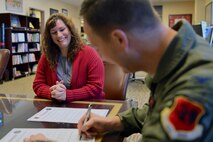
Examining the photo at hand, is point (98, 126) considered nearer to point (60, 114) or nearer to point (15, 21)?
point (60, 114)

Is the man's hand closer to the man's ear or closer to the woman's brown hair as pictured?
the man's ear

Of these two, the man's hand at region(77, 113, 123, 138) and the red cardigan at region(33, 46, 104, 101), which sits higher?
the red cardigan at region(33, 46, 104, 101)

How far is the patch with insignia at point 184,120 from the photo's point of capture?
47 centimetres

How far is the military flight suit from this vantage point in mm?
471

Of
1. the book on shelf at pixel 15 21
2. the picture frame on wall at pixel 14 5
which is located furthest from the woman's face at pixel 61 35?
the picture frame on wall at pixel 14 5

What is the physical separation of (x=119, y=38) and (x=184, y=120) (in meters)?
0.25

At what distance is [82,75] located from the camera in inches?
66.3

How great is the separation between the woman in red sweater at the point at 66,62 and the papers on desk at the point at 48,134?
0.64 metres

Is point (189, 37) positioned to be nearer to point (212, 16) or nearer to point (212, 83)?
point (212, 83)

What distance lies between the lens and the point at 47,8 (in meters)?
9.10

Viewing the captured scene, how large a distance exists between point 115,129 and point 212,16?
25.4ft

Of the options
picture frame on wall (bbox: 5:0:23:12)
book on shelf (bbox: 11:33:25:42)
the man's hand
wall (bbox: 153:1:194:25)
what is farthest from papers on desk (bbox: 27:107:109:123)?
wall (bbox: 153:1:194:25)

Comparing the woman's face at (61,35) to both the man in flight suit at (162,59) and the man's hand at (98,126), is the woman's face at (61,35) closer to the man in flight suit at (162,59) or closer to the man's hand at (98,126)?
the man's hand at (98,126)

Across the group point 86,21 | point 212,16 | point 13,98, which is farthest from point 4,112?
point 212,16
